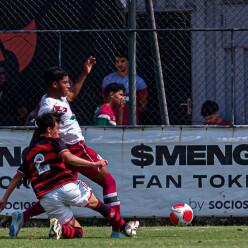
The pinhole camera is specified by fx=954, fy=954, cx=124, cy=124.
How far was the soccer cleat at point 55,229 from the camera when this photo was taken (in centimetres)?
926

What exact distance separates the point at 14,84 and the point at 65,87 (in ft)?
11.5

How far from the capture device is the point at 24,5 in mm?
14750

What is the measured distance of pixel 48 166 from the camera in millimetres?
9484

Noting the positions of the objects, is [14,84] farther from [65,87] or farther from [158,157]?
[65,87]

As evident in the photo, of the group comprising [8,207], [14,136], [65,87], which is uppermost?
[65,87]

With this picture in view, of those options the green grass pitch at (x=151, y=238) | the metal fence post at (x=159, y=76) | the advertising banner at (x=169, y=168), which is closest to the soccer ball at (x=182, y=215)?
the green grass pitch at (x=151, y=238)

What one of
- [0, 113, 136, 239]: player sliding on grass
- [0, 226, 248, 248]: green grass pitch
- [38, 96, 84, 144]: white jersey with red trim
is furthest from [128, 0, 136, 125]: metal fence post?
[0, 113, 136, 239]: player sliding on grass

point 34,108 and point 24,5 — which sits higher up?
point 24,5

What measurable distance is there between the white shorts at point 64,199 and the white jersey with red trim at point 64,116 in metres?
0.87

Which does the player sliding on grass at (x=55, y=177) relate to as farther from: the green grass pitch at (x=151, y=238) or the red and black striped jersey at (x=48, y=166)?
the green grass pitch at (x=151, y=238)

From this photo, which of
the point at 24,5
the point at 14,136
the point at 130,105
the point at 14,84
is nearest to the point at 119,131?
the point at 130,105

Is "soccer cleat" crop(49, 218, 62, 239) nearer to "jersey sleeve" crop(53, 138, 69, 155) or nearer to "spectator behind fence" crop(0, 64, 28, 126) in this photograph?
"jersey sleeve" crop(53, 138, 69, 155)

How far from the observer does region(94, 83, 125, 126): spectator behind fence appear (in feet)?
40.9

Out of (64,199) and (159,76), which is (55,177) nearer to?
(64,199)
